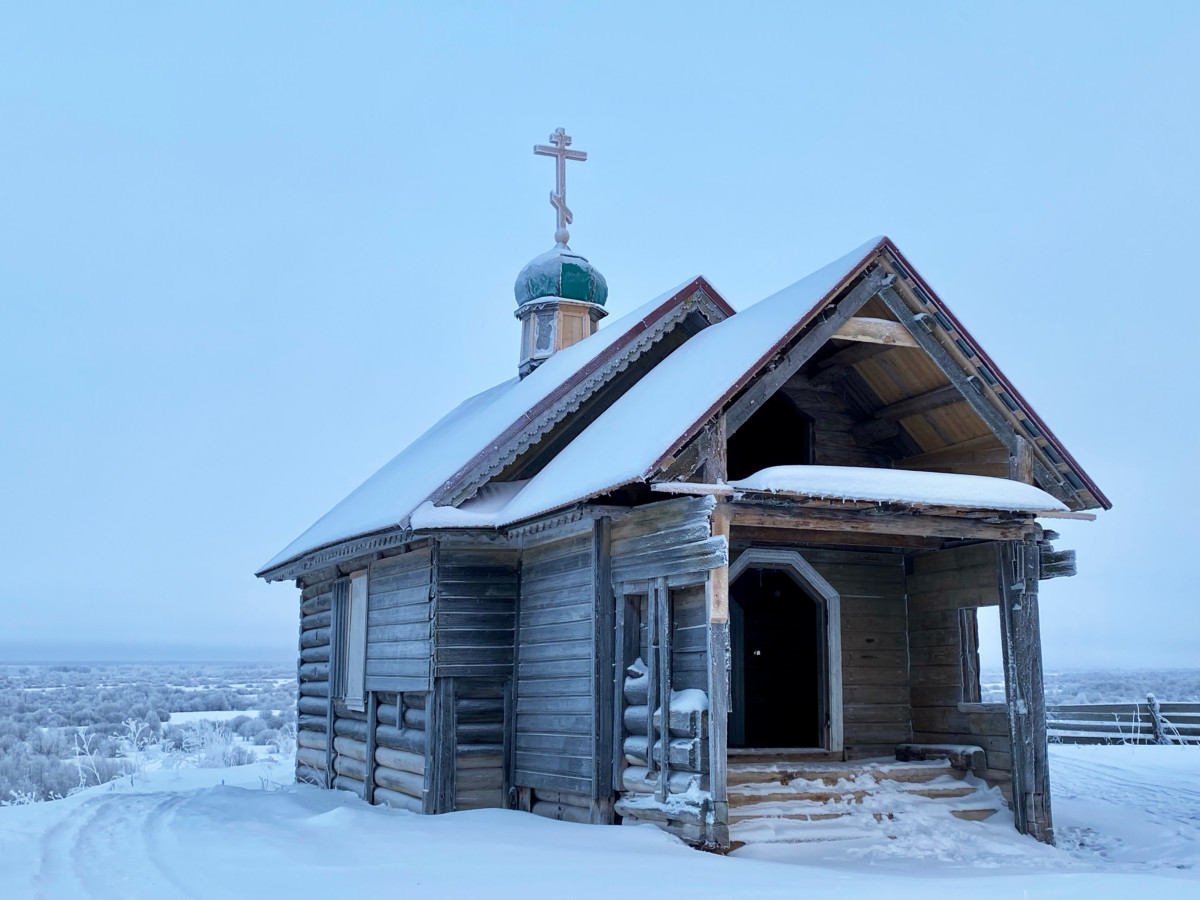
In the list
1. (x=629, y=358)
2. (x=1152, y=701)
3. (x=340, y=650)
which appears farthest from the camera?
(x=1152, y=701)

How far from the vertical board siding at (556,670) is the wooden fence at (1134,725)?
12.8 metres

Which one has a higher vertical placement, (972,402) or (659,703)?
(972,402)

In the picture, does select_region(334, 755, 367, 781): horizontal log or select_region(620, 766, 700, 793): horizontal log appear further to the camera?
select_region(334, 755, 367, 781): horizontal log

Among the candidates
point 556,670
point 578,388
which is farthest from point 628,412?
point 556,670

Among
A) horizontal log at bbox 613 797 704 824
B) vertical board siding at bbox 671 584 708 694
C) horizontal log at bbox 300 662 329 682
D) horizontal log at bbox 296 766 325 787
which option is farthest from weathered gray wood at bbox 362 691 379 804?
vertical board siding at bbox 671 584 708 694

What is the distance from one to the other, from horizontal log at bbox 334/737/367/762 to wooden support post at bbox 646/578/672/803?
235 inches

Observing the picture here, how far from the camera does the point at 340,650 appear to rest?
16.6m

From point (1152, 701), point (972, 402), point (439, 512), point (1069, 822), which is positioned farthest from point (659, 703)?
point (1152, 701)

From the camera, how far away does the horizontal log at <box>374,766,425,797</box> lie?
45.0 feet

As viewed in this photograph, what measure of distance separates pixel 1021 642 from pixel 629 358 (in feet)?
17.2

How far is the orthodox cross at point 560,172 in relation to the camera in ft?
64.5

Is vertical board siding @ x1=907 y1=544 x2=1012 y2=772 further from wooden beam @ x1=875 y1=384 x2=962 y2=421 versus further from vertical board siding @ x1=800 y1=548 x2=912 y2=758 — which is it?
wooden beam @ x1=875 y1=384 x2=962 y2=421

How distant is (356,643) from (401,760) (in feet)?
7.01

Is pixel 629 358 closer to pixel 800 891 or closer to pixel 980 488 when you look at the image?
pixel 980 488
